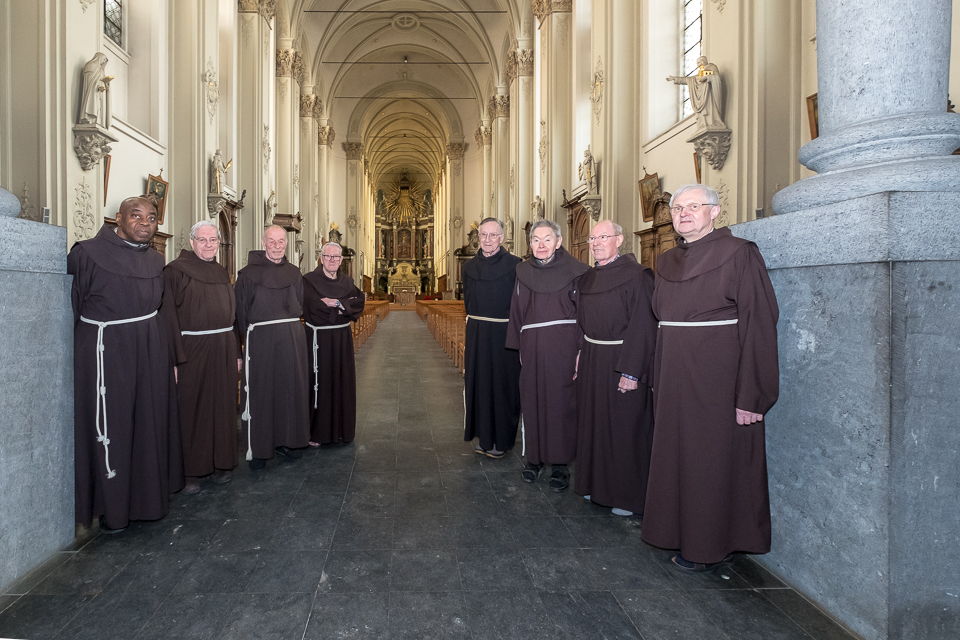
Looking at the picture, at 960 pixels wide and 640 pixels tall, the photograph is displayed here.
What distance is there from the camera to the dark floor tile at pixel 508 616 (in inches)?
77.5

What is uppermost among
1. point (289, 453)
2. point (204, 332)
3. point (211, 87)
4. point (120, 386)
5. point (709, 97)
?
point (211, 87)

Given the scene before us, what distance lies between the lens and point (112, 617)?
2.06 meters

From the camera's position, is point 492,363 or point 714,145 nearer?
point 492,363

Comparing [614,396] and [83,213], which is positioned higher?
[83,213]

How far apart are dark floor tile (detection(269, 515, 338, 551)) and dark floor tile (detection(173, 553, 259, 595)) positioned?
0.55 feet

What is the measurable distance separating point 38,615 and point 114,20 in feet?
31.2

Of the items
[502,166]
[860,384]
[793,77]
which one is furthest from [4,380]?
[502,166]

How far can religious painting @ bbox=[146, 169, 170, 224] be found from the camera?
341 inches

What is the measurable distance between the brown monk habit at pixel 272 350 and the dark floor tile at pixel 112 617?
1.81 m

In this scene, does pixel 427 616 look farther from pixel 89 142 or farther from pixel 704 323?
pixel 89 142

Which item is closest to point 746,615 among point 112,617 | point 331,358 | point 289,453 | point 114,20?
point 112,617

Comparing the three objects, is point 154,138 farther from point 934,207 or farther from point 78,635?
point 934,207

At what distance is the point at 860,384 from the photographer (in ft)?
6.55

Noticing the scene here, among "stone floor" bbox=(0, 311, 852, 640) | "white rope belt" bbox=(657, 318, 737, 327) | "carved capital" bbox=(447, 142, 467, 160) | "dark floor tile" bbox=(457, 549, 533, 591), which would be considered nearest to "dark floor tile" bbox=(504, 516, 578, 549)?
"stone floor" bbox=(0, 311, 852, 640)
